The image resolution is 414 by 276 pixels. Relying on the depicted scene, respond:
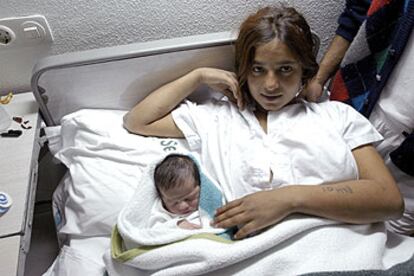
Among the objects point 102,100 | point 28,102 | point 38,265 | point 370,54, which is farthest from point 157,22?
point 38,265

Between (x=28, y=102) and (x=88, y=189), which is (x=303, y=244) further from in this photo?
(x=28, y=102)

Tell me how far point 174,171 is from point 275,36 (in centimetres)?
39

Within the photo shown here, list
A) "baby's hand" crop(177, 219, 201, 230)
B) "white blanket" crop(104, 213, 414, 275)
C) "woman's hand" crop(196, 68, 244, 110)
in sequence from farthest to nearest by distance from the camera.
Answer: "woman's hand" crop(196, 68, 244, 110)
"baby's hand" crop(177, 219, 201, 230)
"white blanket" crop(104, 213, 414, 275)

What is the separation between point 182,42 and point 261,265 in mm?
586

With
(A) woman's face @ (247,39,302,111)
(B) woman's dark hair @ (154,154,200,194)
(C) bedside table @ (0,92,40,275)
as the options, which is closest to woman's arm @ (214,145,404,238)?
(B) woman's dark hair @ (154,154,200,194)

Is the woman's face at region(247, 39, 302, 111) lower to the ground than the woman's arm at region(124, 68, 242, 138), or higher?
higher

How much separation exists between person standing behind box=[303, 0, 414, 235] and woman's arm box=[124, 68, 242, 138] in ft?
0.79

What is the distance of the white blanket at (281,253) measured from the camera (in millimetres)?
767

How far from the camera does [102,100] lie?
1.11m

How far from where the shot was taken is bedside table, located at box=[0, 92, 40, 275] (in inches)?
31.1

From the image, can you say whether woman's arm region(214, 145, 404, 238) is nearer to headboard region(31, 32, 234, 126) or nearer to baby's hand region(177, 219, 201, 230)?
baby's hand region(177, 219, 201, 230)

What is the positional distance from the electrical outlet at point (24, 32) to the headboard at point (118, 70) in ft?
0.38

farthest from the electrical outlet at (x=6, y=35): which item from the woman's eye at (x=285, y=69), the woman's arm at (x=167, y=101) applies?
the woman's eye at (x=285, y=69)

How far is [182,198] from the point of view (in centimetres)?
95
